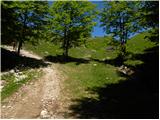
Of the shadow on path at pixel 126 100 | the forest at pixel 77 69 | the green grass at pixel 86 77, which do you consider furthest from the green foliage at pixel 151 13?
the green grass at pixel 86 77

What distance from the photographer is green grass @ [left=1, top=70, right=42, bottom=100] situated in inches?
1179

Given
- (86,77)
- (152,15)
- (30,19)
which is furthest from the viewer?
(30,19)

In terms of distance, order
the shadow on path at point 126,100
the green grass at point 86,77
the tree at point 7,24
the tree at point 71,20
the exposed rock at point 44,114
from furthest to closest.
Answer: the tree at point 71,20 → the tree at point 7,24 → the green grass at point 86,77 → the shadow on path at point 126,100 → the exposed rock at point 44,114

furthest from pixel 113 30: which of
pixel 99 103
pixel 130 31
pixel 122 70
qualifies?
pixel 99 103

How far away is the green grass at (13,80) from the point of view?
29.9 m

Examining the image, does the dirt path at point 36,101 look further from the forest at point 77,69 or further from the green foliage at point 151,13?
the green foliage at point 151,13

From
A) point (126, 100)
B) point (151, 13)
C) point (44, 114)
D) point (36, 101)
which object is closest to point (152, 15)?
point (151, 13)

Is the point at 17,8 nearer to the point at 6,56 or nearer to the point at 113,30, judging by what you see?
the point at 6,56

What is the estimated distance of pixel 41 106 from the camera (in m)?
26.0

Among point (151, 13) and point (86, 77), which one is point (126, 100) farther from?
point (86, 77)

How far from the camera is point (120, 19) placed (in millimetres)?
49281

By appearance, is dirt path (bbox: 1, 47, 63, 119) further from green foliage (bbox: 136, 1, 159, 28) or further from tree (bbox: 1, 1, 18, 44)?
green foliage (bbox: 136, 1, 159, 28)

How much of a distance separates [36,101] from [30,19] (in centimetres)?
1945

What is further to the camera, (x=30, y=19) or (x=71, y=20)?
(x=71, y=20)
